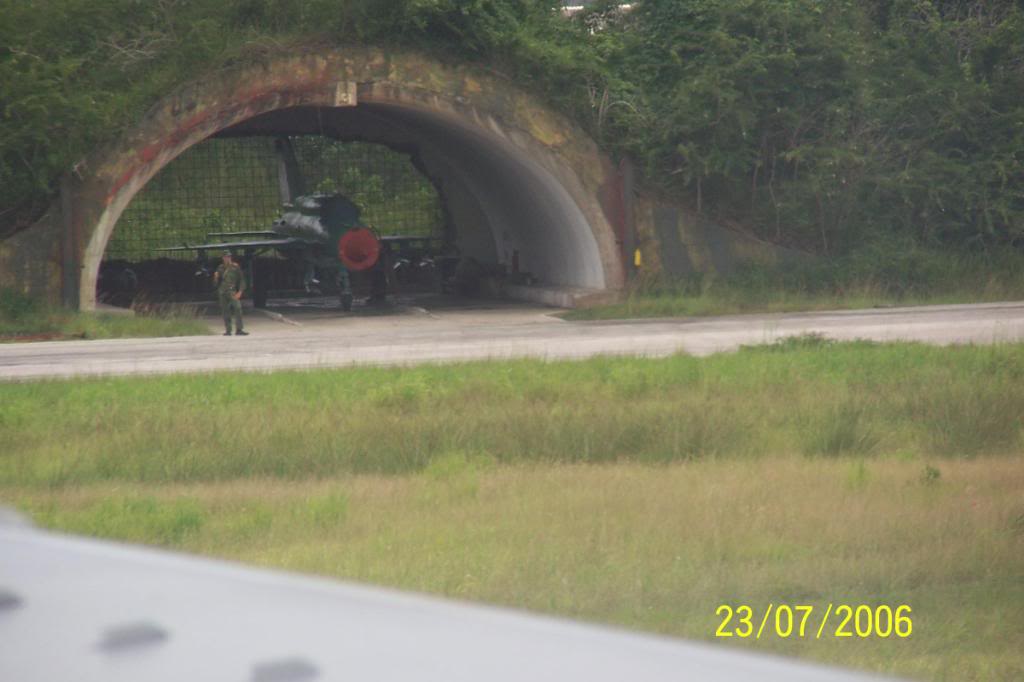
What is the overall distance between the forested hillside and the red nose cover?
6.66 m

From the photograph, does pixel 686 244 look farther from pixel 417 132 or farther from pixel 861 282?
pixel 417 132

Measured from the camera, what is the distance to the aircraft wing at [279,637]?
4.79 feet

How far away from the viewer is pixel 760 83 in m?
28.2

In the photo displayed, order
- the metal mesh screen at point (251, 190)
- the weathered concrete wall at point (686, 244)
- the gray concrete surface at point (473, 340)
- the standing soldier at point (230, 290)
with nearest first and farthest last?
the gray concrete surface at point (473, 340)
the standing soldier at point (230, 290)
the weathered concrete wall at point (686, 244)
the metal mesh screen at point (251, 190)

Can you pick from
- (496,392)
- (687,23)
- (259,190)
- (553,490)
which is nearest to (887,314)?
(687,23)

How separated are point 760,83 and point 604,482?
20891mm

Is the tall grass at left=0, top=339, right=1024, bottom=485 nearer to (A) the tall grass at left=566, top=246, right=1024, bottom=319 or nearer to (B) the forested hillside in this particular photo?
(A) the tall grass at left=566, top=246, right=1024, bottom=319

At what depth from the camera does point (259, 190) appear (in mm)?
54000

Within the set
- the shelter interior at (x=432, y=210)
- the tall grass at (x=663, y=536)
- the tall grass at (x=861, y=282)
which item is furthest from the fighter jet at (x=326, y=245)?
the tall grass at (x=663, y=536)

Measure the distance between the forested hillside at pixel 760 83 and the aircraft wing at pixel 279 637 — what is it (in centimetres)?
2426

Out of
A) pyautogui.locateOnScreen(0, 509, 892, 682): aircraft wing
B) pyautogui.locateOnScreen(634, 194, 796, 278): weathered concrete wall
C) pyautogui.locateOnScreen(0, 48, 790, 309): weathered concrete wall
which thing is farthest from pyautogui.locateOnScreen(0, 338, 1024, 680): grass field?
pyautogui.locateOnScreen(634, 194, 796, 278): weathered concrete wall
